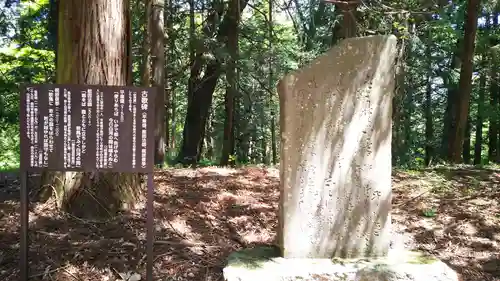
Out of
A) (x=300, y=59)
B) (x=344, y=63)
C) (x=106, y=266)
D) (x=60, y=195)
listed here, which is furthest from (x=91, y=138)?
(x=300, y=59)

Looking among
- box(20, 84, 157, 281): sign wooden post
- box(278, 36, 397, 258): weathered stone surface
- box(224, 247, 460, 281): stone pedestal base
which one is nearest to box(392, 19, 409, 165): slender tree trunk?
box(278, 36, 397, 258): weathered stone surface

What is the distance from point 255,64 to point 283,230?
25.6 feet

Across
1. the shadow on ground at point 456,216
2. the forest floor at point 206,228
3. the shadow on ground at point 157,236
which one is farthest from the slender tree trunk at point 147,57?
the shadow on ground at point 456,216

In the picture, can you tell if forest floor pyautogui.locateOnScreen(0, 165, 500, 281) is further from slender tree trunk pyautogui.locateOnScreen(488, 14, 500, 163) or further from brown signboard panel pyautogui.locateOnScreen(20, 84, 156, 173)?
slender tree trunk pyautogui.locateOnScreen(488, 14, 500, 163)

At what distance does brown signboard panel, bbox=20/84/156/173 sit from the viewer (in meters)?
3.38

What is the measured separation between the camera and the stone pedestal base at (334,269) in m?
3.53

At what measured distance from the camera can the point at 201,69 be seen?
40.3ft

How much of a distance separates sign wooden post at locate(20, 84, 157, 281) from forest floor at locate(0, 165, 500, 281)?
1069 millimetres

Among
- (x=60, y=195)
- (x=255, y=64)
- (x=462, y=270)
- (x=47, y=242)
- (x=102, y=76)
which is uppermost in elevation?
(x=255, y=64)

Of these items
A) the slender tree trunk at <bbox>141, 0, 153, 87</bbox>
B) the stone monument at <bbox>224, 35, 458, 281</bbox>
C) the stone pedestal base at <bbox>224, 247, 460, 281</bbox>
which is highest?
the slender tree trunk at <bbox>141, 0, 153, 87</bbox>

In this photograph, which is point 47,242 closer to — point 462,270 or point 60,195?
point 60,195

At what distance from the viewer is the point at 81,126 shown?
3.39 metres

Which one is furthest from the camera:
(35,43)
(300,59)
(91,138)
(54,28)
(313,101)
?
(300,59)

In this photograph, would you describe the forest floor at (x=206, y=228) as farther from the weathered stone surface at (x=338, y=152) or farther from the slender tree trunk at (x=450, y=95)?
the slender tree trunk at (x=450, y=95)
